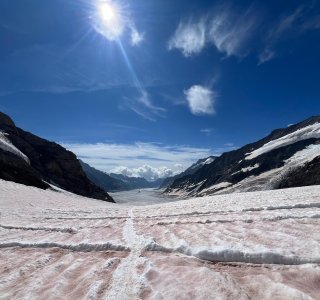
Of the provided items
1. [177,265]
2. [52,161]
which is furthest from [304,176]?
[177,265]

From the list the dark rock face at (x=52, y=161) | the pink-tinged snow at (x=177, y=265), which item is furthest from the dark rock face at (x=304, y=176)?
the pink-tinged snow at (x=177, y=265)

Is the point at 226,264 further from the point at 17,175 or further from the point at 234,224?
the point at 17,175

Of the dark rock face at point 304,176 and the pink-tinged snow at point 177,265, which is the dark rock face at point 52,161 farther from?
the pink-tinged snow at point 177,265

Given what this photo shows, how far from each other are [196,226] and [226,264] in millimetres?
3582

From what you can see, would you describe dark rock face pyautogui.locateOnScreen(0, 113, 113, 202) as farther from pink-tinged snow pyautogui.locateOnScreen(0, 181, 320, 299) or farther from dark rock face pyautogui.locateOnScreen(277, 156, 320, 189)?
pink-tinged snow pyautogui.locateOnScreen(0, 181, 320, 299)

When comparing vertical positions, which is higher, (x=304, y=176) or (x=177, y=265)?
(x=304, y=176)

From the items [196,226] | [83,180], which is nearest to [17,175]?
[83,180]

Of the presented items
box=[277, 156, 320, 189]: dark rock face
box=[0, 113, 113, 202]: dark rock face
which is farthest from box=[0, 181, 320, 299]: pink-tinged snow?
box=[277, 156, 320, 189]: dark rock face

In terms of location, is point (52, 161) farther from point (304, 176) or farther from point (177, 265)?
point (177, 265)

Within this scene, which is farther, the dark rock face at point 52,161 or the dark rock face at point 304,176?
the dark rock face at point 52,161

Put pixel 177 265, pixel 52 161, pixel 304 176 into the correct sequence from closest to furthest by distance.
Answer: pixel 177 265 < pixel 304 176 < pixel 52 161

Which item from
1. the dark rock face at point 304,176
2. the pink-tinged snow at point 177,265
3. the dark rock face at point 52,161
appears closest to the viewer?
the pink-tinged snow at point 177,265

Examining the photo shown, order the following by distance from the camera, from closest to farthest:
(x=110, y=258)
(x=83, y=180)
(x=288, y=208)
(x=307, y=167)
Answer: (x=110, y=258) < (x=288, y=208) < (x=307, y=167) < (x=83, y=180)

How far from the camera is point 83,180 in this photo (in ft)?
288
